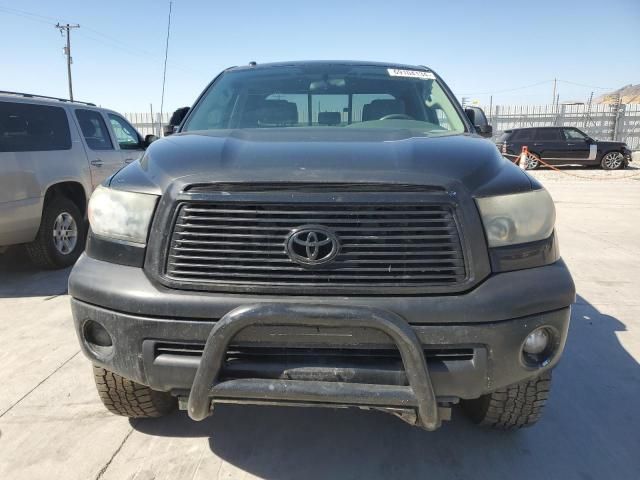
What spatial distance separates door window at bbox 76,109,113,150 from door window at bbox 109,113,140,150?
0.29 metres

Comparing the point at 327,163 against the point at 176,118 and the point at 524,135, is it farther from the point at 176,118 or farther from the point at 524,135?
the point at 524,135

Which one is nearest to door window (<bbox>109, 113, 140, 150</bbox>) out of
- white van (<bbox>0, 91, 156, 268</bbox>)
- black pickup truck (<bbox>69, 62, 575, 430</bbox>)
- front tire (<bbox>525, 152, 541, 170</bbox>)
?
white van (<bbox>0, 91, 156, 268</bbox>)

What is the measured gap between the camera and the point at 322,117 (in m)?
3.21

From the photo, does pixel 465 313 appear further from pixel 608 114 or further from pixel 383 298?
pixel 608 114

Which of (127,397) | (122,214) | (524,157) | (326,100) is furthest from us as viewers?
(524,157)

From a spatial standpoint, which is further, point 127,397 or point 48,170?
point 48,170

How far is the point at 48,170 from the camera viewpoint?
532 centimetres

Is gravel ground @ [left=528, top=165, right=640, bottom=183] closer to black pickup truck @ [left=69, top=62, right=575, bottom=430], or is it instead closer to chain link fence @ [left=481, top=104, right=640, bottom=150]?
chain link fence @ [left=481, top=104, right=640, bottom=150]

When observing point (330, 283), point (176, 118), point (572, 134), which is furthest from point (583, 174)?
point (330, 283)

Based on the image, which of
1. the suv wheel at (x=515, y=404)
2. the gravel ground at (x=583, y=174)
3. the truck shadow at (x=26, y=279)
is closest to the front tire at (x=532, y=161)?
the gravel ground at (x=583, y=174)

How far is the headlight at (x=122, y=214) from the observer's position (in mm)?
1999

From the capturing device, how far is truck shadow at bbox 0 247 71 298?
4781 mm

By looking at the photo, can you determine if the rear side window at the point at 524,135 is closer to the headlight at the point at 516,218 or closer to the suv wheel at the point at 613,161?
the suv wheel at the point at 613,161

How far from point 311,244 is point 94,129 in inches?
226
